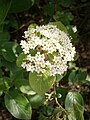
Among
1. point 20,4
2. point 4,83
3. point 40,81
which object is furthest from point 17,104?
point 20,4

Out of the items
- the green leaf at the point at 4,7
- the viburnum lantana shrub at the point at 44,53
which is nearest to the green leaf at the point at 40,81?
the viburnum lantana shrub at the point at 44,53

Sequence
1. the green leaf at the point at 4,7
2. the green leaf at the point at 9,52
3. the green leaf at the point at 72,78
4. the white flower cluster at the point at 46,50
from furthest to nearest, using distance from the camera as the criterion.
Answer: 1. the green leaf at the point at 72,78
2. the green leaf at the point at 4,7
3. the green leaf at the point at 9,52
4. the white flower cluster at the point at 46,50

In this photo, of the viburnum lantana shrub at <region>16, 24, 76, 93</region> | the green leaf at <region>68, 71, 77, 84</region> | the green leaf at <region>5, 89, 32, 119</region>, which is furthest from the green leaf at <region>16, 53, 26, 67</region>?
the green leaf at <region>68, 71, 77, 84</region>

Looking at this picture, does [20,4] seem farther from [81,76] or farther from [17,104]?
[17,104]

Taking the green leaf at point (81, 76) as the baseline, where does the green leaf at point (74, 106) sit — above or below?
below

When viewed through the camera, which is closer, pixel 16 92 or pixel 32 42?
pixel 32 42

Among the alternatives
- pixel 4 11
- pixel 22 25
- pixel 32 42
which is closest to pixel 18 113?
pixel 32 42

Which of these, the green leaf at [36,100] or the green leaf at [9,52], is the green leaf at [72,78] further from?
the green leaf at [9,52]

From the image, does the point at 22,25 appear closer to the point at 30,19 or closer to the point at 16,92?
the point at 30,19
